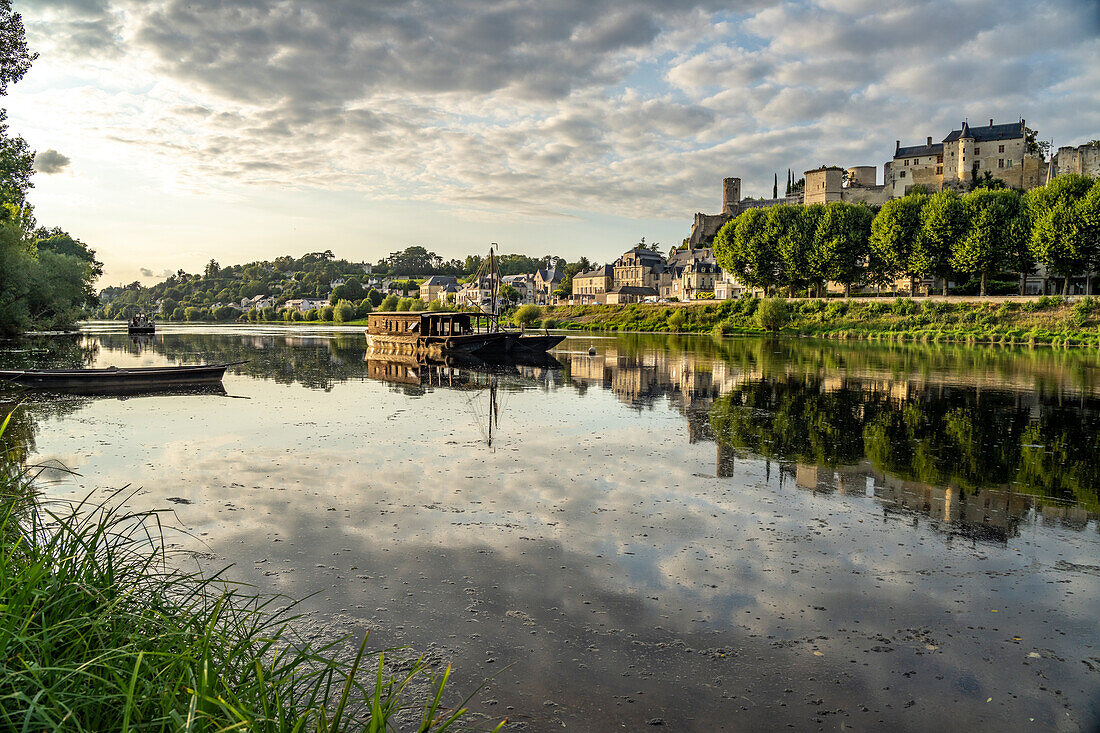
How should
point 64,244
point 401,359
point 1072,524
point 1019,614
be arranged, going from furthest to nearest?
point 64,244 < point 401,359 < point 1072,524 < point 1019,614

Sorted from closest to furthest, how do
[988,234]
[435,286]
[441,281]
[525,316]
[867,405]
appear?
[867,405] → [988,234] → [525,316] → [435,286] → [441,281]

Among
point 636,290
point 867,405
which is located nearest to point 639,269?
point 636,290

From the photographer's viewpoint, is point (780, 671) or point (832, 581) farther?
point (832, 581)

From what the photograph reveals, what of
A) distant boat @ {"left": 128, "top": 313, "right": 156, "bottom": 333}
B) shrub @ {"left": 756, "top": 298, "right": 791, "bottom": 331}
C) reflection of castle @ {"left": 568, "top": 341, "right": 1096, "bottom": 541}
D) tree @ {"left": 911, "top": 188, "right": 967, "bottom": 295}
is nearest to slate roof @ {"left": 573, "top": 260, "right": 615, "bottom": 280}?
shrub @ {"left": 756, "top": 298, "right": 791, "bottom": 331}

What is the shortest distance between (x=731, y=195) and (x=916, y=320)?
74575 mm

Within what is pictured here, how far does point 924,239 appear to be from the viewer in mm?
69125

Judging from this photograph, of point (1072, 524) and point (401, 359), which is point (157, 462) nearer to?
point (1072, 524)

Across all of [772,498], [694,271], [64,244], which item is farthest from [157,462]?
[694,271]

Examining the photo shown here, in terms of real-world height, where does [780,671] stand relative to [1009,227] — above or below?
below

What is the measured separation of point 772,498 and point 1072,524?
4253 millimetres

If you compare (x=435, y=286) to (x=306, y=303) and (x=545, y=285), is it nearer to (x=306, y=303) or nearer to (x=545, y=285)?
(x=545, y=285)

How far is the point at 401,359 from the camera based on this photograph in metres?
46.0

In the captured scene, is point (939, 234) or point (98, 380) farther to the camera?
point (939, 234)

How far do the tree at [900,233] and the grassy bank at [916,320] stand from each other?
4.81 meters
